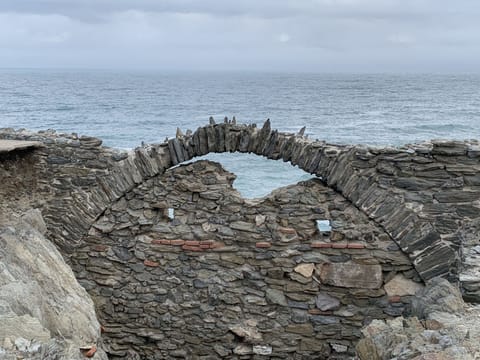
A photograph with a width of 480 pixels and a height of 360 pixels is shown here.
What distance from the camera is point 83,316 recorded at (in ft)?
16.5

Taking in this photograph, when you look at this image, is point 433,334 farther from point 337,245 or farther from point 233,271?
point 233,271

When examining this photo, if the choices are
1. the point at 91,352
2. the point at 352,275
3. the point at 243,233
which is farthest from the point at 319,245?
the point at 91,352

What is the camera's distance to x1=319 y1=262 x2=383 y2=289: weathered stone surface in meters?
6.38

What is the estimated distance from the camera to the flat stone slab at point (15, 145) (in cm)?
655

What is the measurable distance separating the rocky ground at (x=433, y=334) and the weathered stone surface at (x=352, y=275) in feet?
4.45

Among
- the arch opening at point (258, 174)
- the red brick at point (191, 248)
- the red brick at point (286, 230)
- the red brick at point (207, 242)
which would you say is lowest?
the arch opening at point (258, 174)

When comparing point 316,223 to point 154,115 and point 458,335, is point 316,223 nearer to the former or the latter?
point 458,335

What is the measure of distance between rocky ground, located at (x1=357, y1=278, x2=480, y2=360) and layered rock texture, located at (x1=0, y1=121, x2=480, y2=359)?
123cm

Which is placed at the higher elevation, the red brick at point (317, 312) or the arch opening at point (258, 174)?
the red brick at point (317, 312)

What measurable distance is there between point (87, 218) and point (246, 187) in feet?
44.5

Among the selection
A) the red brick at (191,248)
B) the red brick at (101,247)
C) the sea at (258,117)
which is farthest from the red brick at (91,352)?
the sea at (258,117)

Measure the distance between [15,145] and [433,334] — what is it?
206 inches

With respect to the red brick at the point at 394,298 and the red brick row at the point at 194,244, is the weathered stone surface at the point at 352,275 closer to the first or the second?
the red brick at the point at 394,298

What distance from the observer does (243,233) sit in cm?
672
